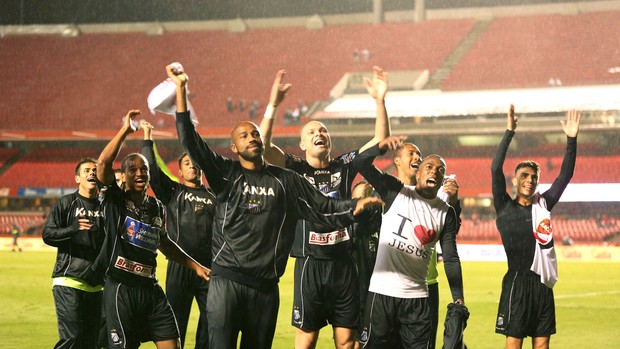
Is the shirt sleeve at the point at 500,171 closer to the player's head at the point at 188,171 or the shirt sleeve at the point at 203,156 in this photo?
the shirt sleeve at the point at 203,156

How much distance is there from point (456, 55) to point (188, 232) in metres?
42.8

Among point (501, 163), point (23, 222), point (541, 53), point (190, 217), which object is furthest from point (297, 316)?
point (541, 53)

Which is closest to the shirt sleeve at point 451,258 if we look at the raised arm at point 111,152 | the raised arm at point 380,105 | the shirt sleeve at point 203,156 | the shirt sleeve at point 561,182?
the raised arm at point 380,105

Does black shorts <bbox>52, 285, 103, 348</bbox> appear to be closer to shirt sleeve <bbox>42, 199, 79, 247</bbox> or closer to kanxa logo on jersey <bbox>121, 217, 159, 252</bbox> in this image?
shirt sleeve <bbox>42, 199, 79, 247</bbox>

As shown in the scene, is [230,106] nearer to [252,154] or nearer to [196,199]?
[196,199]

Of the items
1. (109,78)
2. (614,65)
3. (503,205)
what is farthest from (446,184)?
(109,78)

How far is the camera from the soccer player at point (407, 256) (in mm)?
6629

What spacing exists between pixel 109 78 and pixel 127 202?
158 ft

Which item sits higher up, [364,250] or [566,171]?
[566,171]

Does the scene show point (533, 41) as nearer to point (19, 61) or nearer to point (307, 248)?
point (19, 61)

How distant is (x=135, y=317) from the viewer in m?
6.80

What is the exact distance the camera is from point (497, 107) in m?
40.5

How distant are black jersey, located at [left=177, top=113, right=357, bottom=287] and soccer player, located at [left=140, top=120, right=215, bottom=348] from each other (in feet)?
7.83

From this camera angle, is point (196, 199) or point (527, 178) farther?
point (196, 199)
